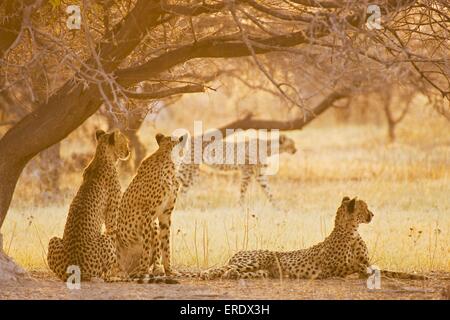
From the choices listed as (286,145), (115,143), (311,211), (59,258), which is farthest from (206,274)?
(286,145)

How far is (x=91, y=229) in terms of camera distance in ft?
24.8

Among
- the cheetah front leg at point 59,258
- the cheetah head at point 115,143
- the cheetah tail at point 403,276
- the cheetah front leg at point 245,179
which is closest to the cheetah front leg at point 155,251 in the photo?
the cheetah head at point 115,143

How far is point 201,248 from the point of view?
30.8 feet

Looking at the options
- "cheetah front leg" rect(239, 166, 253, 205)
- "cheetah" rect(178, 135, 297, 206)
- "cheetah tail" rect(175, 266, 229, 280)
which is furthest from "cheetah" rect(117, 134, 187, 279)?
"cheetah front leg" rect(239, 166, 253, 205)

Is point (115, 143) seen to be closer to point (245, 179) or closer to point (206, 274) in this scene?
point (206, 274)

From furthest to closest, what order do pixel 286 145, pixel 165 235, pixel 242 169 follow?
pixel 286 145 → pixel 242 169 → pixel 165 235

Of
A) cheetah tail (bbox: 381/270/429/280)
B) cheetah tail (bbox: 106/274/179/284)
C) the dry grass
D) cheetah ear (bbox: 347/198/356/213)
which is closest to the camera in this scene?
cheetah tail (bbox: 106/274/179/284)

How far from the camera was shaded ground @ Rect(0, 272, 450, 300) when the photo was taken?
270 inches

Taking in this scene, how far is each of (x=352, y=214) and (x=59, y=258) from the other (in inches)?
90.5

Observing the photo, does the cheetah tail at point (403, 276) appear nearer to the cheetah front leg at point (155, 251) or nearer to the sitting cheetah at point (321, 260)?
the sitting cheetah at point (321, 260)

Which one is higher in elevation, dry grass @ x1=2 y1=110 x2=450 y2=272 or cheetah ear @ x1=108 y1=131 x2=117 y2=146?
cheetah ear @ x1=108 y1=131 x2=117 y2=146

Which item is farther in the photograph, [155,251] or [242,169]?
[242,169]

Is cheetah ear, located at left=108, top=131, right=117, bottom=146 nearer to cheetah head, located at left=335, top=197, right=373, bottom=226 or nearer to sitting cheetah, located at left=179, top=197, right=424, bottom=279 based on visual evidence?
sitting cheetah, located at left=179, top=197, right=424, bottom=279
